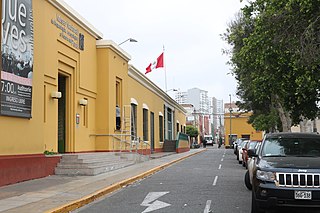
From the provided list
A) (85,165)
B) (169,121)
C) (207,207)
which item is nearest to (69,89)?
(85,165)

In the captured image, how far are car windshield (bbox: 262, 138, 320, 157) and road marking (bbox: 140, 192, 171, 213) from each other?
282 centimetres

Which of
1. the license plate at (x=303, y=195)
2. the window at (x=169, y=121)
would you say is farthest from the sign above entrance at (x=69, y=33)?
the window at (x=169, y=121)

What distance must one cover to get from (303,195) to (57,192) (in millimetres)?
7082

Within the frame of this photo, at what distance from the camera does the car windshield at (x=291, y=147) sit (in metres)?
9.04

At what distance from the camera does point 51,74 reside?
18.2 meters

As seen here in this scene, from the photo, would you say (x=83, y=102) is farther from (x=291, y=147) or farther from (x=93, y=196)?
(x=291, y=147)

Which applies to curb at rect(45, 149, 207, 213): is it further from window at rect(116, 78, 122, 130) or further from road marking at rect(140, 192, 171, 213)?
window at rect(116, 78, 122, 130)

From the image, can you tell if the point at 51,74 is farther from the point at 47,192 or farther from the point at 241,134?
the point at 241,134

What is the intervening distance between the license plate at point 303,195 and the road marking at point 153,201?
3.41 meters

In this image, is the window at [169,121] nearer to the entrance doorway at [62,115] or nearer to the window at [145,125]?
the window at [145,125]

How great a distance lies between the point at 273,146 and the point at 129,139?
17.9m

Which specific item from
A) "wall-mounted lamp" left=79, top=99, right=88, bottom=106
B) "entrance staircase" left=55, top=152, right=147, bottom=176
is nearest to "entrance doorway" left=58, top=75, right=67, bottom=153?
"wall-mounted lamp" left=79, top=99, right=88, bottom=106

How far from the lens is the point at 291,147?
9289 mm

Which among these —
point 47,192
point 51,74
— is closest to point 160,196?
point 47,192
